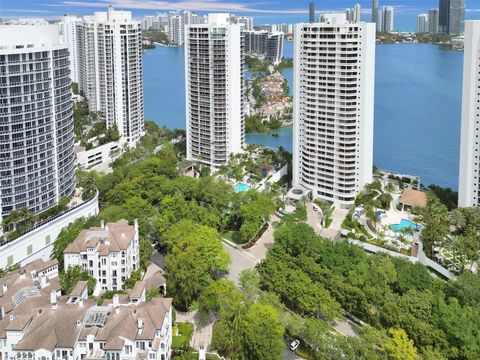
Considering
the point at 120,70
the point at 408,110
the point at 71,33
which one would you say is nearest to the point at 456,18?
the point at 408,110

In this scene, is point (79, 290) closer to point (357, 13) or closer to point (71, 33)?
point (357, 13)

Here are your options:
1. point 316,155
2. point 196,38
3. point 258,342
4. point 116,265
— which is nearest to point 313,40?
point 316,155

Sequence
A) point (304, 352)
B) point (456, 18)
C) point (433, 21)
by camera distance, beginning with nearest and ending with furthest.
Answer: point (304, 352)
point (456, 18)
point (433, 21)

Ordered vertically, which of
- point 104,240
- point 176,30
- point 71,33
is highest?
point 176,30

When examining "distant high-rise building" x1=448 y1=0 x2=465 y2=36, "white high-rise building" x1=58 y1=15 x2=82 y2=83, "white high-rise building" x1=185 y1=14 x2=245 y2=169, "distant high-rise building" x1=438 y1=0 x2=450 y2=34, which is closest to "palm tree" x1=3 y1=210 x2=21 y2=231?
"white high-rise building" x1=185 y1=14 x2=245 y2=169

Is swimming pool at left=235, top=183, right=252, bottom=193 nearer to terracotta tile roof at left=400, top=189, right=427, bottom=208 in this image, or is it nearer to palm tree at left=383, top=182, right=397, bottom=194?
palm tree at left=383, top=182, right=397, bottom=194

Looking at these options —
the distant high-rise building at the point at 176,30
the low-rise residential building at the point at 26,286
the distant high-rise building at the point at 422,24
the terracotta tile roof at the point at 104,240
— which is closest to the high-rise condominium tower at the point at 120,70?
the terracotta tile roof at the point at 104,240

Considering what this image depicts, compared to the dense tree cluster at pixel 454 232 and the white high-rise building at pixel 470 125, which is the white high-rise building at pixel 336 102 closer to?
the white high-rise building at pixel 470 125
